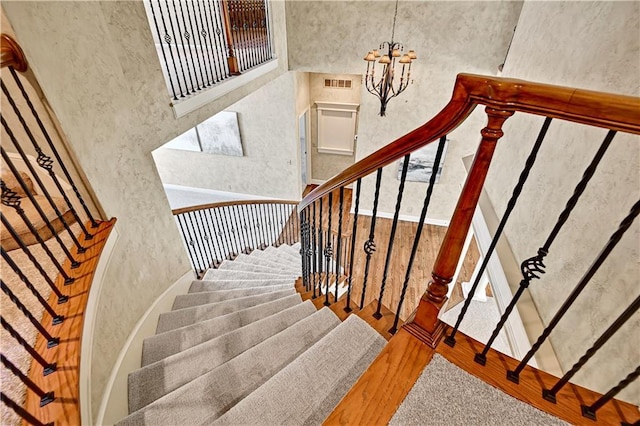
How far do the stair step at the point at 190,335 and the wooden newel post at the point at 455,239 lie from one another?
4.99ft

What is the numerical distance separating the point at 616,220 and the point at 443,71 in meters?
4.32

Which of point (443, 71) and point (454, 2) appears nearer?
point (454, 2)

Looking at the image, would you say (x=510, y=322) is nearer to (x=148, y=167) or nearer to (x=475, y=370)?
(x=475, y=370)

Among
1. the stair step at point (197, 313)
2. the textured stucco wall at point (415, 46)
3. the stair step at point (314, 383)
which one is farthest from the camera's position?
the textured stucco wall at point (415, 46)

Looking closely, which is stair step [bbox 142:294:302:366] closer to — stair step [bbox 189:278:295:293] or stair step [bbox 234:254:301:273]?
stair step [bbox 189:278:295:293]

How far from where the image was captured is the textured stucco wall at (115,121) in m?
1.61

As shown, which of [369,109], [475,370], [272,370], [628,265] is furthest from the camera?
[369,109]

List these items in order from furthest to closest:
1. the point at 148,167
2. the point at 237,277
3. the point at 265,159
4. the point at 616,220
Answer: the point at 265,159
the point at 237,277
the point at 148,167
the point at 616,220

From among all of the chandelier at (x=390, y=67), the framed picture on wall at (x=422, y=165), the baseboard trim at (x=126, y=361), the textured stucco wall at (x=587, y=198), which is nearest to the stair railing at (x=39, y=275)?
the baseboard trim at (x=126, y=361)

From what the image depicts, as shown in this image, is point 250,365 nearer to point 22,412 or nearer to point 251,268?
point 22,412

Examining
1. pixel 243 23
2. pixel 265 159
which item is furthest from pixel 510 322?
pixel 265 159

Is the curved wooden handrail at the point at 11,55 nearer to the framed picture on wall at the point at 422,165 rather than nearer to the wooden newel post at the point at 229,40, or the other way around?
the wooden newel post at the point at 229,40

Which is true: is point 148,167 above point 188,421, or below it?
above

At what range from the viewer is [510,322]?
219cm
